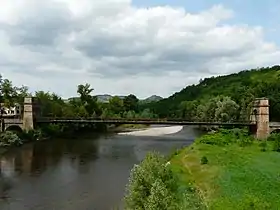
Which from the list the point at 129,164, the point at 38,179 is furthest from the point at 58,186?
the point at 129,164

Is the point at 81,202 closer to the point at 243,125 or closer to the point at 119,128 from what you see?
the point at 243,125

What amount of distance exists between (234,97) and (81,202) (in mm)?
91430

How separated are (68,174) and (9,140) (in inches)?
1205

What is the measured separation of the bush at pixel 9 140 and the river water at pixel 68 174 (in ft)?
5.94

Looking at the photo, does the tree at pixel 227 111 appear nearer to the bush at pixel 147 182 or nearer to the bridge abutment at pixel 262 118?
the bridge abutment at pixel 262 118

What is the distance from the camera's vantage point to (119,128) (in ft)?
432

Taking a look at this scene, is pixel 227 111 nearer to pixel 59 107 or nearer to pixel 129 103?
pixel 59 107

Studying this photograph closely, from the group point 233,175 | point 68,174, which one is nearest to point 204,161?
point 233,175

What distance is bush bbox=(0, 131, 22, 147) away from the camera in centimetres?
7881

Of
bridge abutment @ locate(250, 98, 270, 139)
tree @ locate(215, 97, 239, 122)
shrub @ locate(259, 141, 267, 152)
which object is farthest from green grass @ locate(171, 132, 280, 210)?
tree @ locate(215, 97, 239, 122)

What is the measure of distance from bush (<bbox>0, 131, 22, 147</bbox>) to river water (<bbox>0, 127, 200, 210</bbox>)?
5.94 ft

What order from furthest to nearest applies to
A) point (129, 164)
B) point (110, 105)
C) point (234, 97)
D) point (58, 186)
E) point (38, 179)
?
point (110, 105) → point (234, 97) → point (129, 164) → point (38, 179) → point (58, 186)

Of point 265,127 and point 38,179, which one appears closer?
point 38,179

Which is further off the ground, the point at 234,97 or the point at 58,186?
the point at 234,97
